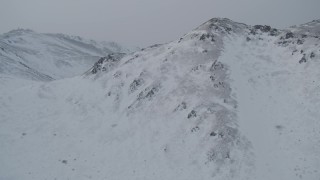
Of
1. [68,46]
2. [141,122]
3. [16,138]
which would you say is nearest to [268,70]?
[141,122]

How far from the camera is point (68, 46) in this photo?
185375 mm

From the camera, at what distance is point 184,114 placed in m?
38.2

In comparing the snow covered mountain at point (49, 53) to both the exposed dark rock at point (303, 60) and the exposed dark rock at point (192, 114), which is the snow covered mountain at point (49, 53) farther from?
the exposed dark rock at point (303, 60)

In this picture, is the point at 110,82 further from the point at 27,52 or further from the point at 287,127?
the point at 27,52

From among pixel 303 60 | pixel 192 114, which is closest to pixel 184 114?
pixel 192 114

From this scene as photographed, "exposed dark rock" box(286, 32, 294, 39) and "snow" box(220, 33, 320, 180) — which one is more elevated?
"exposed dark rock" box(286, 32, 294, 39)

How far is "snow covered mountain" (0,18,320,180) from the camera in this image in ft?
105

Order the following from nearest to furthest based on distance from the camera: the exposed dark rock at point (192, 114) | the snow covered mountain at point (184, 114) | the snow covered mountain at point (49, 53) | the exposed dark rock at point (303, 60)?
1. the snow covered mountain at point (184, 114)
2. the exposed dark rock at point (192, 114)
3. the exposed dark rock at point (303, 60)
4. the snow covered mountain at point (49, 53)

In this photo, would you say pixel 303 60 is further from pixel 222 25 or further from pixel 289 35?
pixel 222 25

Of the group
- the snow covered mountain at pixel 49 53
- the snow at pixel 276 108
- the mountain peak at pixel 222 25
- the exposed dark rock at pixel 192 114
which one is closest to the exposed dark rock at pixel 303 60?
the snow at pixel 276 108

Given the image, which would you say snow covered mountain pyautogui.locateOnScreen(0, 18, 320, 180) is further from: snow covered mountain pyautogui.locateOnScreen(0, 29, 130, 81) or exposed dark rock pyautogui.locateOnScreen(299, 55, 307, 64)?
snow covered mountain pyautogui.locateOnScreen(0, 29, 130, 81)

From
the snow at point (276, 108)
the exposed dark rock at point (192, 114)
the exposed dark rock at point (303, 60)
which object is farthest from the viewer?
the exposed dark rock at point (303, 60)

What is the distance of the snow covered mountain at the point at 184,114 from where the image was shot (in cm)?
3209

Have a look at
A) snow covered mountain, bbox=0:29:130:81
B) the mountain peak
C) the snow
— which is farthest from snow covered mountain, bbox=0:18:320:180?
snow covered mountain, bbox=0:29:130:81
